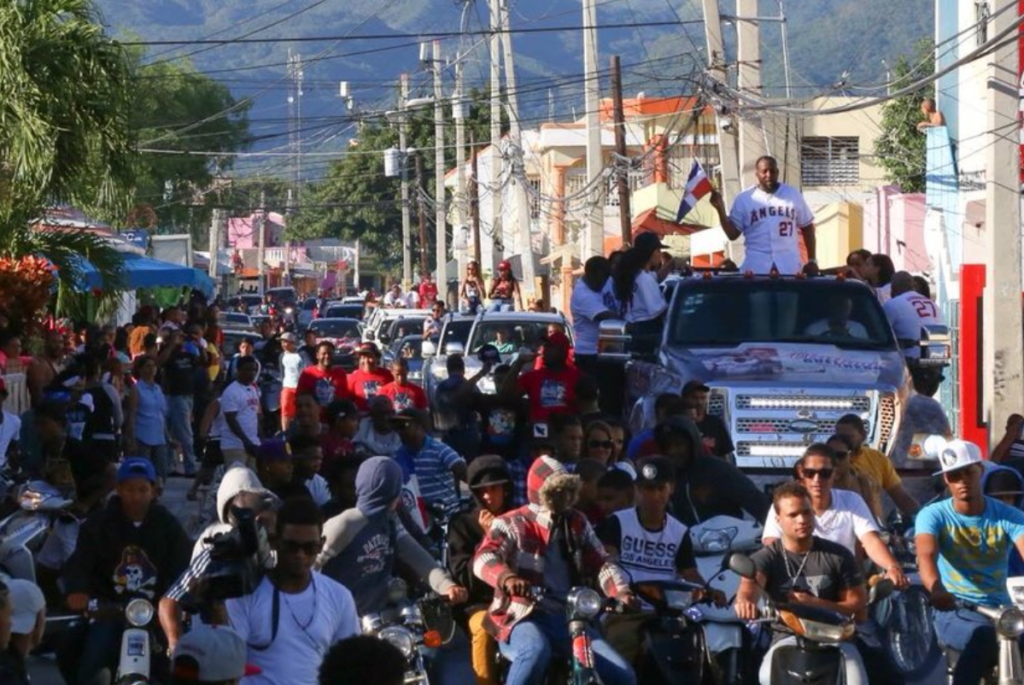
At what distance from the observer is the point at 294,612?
23.9 ft

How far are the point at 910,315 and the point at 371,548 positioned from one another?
28.3ft

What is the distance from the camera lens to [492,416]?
16891mm

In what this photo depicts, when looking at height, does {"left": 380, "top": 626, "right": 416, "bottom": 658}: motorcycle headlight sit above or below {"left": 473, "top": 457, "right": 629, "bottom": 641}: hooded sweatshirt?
below

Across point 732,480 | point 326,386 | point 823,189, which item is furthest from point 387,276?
Answer: point 732,480

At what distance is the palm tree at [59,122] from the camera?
18484 millimetres

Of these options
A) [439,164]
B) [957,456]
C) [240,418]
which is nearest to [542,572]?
[957,456]

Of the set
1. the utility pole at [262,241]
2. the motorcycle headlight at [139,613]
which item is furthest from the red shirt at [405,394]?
the utility pole at [262,241]

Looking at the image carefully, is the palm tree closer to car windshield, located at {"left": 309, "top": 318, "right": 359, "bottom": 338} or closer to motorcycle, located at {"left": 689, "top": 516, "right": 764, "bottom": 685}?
motorcycle, located at {"left": 689, "top": 516, "right": 764, "bottom": 685}

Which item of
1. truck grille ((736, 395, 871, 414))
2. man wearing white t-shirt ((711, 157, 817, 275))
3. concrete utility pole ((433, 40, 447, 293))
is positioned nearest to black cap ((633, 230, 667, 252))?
man wearing white t-shirt ((711, 157, 817, 275))

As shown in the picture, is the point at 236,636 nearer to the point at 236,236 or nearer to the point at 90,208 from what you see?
the point at 90,208

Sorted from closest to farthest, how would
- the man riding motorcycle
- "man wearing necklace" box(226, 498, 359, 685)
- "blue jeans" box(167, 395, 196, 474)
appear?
"man wearing necklace" box(226, 498, 359, 685)
the man riding motorcycle
"blue jeans" box(167, 395, 196, 474)

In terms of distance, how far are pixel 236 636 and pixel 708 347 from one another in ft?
32.5

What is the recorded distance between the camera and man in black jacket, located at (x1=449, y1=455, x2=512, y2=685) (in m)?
9.56

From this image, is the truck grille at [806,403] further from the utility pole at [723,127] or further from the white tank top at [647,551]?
the utility pole at [723,127]
